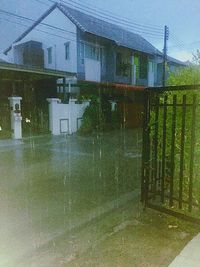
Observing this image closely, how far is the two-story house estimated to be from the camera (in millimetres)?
22516

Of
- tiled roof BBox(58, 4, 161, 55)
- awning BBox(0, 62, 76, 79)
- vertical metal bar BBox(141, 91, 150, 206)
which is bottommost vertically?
vertical metal bar BBox(141, 91, 150, 206)

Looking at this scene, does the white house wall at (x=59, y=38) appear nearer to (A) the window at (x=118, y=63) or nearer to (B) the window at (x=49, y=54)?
(B) the window at (x=49, y=54)

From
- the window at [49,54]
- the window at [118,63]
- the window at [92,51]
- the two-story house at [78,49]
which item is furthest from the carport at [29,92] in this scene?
the window at [118,63]

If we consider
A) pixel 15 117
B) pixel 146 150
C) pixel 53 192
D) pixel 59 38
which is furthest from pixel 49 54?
pixel 146 150

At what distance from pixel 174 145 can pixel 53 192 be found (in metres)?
2.84

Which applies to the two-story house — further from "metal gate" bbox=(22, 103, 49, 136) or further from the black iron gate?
the black iron gate

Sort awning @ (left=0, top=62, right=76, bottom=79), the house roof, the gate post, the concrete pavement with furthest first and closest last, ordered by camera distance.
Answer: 1. the house roof
2. the gate post
3. awning @ (left=0, top=62, right=76, bottom=79)
4. the concrete pavement

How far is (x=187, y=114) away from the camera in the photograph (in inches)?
180

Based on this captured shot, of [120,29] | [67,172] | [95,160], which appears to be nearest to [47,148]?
[95,160]

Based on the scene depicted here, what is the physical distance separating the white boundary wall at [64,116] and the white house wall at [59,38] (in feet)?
19.7

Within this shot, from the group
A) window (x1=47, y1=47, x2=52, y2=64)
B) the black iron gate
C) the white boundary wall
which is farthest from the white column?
the black iron gate

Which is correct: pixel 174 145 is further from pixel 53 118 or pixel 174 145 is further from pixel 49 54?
pixel 49 54

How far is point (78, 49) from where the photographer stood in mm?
22328

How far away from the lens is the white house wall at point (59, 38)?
22484 millimetres
